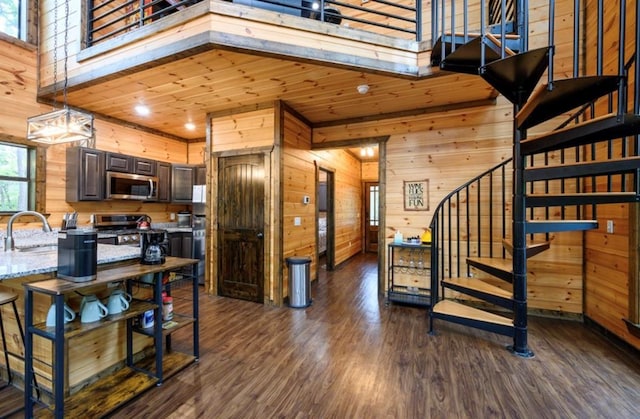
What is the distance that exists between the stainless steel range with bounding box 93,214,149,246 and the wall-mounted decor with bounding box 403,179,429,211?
4.21 metres

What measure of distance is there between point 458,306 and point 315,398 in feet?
6.31

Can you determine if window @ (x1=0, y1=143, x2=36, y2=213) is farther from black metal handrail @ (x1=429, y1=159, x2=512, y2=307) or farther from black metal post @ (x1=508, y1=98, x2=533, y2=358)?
black metal post @ (x1=508, y1=98, x2=533, y2=358)

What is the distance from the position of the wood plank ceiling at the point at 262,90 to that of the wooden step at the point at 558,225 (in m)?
1.64

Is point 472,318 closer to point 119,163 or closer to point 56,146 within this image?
point 119,163

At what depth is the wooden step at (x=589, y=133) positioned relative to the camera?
1.74 meters

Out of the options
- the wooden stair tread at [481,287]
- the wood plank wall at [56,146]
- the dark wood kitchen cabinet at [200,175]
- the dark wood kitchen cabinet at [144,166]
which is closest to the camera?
the wooden stair tread at [481,287]

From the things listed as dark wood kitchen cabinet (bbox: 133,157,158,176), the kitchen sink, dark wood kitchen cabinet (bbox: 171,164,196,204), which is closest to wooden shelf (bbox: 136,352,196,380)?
the kitchen sink

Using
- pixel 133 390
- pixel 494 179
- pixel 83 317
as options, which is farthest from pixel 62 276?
pixel 494 179

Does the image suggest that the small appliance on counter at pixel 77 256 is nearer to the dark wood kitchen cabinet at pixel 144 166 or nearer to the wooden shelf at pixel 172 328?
the wooden shelf at pixel 172 328

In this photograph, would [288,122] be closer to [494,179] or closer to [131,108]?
[131,108]

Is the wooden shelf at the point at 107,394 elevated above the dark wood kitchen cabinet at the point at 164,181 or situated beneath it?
situated beneath

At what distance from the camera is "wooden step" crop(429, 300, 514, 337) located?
107 inches

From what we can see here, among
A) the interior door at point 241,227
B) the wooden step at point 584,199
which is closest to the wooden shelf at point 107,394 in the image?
the interior door at point 241,227

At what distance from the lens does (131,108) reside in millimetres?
4262
